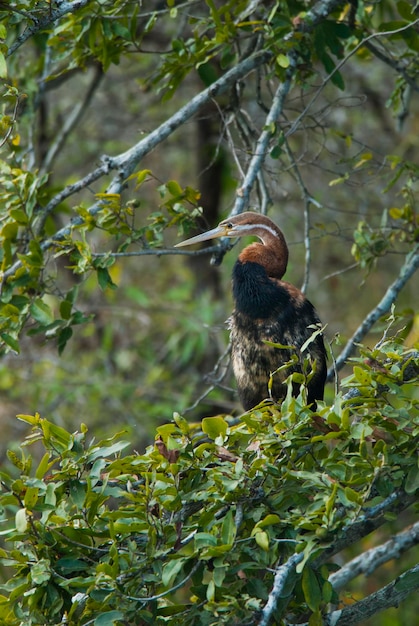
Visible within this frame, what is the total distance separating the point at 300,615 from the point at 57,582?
69 centimetres

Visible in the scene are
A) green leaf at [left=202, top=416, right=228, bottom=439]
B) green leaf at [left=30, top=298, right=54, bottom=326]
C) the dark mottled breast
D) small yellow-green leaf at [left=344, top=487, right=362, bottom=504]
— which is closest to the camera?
small yellow-green leaf at [left=344, top=487, right=362, bottom=504]

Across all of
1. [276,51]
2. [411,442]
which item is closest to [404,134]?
[276,51]

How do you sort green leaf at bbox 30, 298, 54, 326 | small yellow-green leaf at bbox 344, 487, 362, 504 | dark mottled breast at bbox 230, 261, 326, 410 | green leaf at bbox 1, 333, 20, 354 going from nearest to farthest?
small yellow-green leaf at bbox 344, 487, 362, 504 < green leaf at bbox 1, 333, 20, 354 < green leaf at bbox 30, 298, 54, 326 < dark mottled breast at bbox 230, 261, 326, 410

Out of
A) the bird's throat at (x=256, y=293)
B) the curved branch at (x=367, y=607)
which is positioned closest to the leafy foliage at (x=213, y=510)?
the curved branch at (x=367, y=607)

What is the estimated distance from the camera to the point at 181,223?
3.59m

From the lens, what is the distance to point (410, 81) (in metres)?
3.94

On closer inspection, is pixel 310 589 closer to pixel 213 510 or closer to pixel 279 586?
pixel 279 586

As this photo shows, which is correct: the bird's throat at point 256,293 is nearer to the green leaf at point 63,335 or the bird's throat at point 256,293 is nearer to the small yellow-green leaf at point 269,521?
the green leaf at point 63,335

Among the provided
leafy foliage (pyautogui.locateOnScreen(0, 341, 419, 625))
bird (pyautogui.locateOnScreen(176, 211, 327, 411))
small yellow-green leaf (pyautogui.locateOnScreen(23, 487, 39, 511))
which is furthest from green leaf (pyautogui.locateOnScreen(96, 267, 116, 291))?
small yellow-green leaf (pyautogui.locateOnScreen(23, 487, 39, 511))

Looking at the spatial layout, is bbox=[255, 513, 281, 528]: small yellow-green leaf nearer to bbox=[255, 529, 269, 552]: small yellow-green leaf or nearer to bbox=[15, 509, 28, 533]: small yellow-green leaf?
bbox=[255, 529, 269, 552]: small yellow-green leaf

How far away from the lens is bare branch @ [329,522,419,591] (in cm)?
347

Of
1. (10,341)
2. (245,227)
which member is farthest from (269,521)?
(245,227)

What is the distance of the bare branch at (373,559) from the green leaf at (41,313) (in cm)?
145

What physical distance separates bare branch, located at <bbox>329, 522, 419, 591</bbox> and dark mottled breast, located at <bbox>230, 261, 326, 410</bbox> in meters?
0.65
